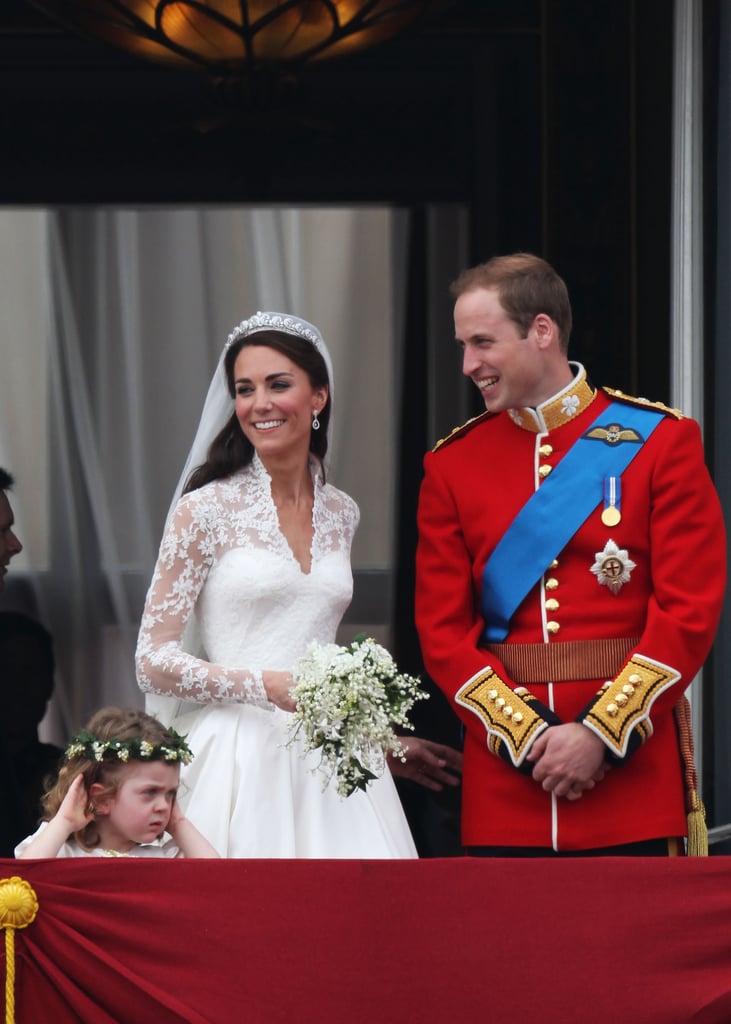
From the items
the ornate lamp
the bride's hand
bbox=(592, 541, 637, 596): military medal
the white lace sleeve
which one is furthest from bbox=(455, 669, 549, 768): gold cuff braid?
the ornate lamp

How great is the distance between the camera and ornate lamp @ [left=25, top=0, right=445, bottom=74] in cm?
440

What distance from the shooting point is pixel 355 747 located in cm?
329

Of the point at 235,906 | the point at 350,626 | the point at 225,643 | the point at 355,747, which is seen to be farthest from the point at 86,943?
the point at 350,626

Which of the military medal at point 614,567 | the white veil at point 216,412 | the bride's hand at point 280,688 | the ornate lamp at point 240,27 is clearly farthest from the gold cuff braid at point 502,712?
the ornate lamp at point 240,27

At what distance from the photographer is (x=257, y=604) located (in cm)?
388

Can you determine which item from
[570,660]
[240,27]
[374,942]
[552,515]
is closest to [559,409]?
[552,515]

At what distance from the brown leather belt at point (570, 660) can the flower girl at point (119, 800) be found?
0.61 meters

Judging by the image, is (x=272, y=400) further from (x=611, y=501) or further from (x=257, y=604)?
(x=611, y=501)

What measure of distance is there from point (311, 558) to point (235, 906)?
1035 millimetres

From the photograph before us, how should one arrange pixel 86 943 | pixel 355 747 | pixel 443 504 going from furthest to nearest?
pixel 443 504 < pixel 355 747 < pixel 86 943

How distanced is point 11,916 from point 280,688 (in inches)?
33.9

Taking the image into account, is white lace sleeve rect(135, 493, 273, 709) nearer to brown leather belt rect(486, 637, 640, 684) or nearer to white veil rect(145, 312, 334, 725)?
white veil rect(145, 312, 334, 725)

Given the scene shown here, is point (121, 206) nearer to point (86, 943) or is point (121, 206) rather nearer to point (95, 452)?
point (95, 452)

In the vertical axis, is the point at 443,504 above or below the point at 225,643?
above
